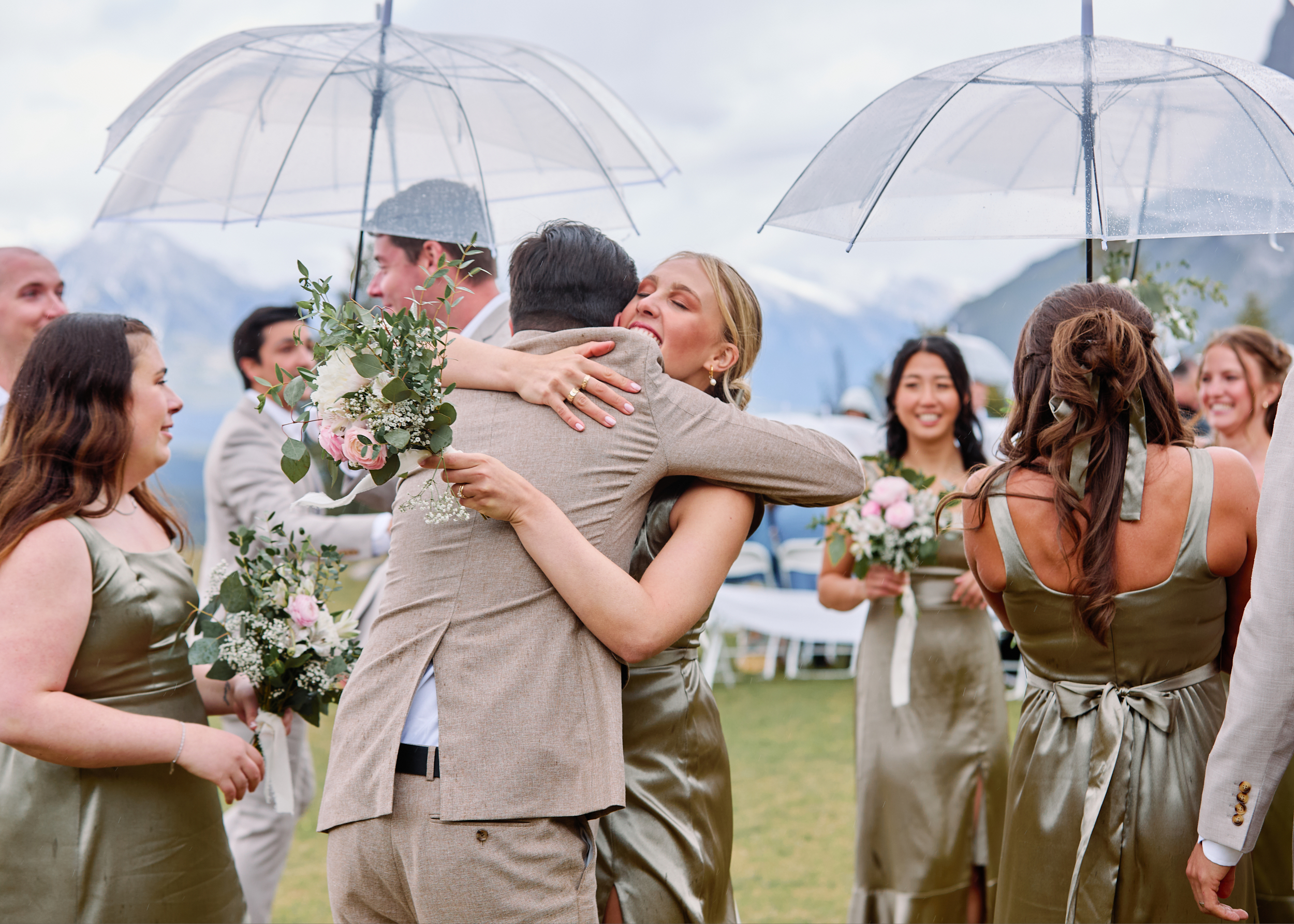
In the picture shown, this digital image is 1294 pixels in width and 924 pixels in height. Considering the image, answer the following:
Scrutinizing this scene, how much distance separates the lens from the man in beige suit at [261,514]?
15.2ft

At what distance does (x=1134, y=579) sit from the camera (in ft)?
8.91

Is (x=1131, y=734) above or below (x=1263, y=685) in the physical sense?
below

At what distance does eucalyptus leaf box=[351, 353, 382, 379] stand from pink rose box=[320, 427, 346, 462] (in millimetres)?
146

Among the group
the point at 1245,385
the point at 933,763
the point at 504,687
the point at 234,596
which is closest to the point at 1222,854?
the point at 504,687

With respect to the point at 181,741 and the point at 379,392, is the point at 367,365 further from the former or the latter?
→ the point at 181,741

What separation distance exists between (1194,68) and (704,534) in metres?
2.09

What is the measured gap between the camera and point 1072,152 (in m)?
3.21

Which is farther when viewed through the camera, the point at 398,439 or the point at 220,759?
the point at 220,759

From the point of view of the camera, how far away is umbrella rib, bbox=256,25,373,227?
3.75 meters

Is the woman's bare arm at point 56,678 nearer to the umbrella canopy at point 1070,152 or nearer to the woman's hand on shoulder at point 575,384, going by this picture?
the woman's hand on shoulder at point 575,384

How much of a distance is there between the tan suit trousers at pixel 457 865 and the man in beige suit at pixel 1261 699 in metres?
1.36

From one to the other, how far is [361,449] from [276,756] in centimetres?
152

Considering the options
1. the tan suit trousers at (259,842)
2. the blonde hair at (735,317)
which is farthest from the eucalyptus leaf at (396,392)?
the tan suit trousers at (259,842)

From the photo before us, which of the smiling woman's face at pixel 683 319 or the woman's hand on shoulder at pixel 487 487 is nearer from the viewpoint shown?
the woman's hand on shoulder at pixel 487 487
